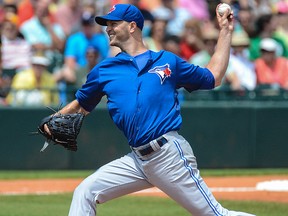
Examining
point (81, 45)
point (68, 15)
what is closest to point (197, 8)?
point (68, 15)

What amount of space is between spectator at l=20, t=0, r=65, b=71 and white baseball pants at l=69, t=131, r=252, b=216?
847 cm

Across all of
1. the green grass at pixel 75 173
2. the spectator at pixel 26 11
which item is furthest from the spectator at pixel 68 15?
the green grass at pixel 75 173

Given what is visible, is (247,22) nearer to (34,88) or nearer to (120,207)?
(34,88)

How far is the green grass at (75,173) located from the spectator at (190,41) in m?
2.64

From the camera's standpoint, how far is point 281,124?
13734 mm

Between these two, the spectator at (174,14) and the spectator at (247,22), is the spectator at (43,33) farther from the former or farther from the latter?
the spectator at (247,22)

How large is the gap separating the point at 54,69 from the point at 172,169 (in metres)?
8.33

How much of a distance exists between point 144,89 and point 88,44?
8.18m

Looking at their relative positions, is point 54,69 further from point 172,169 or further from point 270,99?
point 172,169

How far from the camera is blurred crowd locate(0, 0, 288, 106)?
43.7 feet

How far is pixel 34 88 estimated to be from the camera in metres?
13.0

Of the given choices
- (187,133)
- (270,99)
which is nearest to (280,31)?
(270,99)

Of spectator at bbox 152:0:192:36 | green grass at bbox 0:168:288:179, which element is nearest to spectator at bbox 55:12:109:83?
green grass at bbox 0:168:288:179

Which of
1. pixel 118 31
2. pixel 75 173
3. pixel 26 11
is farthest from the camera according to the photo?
pixel 26 11
